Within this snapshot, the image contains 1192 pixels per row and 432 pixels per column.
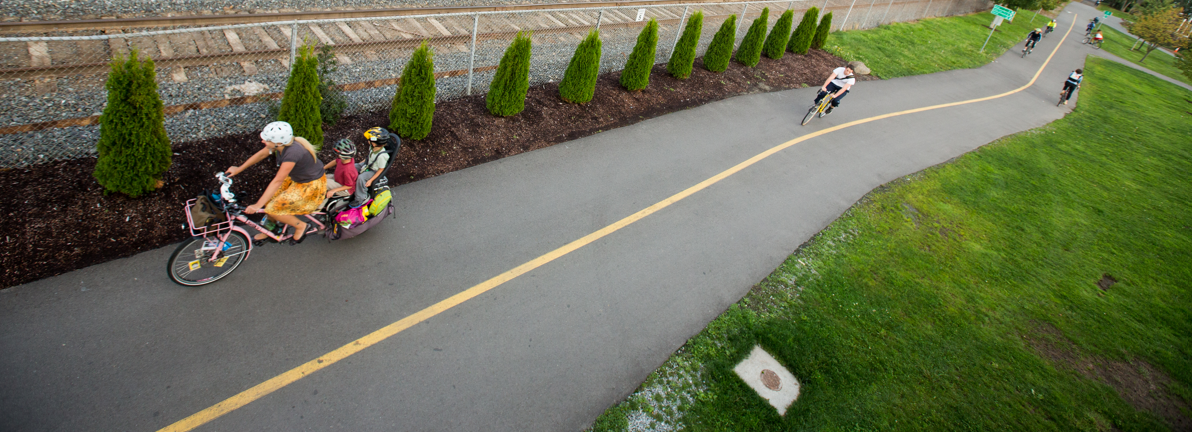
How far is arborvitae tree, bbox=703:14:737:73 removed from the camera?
12172 mm

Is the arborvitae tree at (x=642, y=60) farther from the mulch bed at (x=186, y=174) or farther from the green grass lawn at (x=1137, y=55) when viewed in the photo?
the green grass lawn at (x=1137, y=55)

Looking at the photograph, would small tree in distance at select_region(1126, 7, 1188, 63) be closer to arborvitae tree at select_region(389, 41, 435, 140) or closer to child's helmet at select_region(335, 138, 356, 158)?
arborvitae tree at select_region(389, 41, 435, 140)

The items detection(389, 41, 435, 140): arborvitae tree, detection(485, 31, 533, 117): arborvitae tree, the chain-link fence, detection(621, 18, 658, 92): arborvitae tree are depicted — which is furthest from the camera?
detection(621, 18, 658, 92): arborvitae tree

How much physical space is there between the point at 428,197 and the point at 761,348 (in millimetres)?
4922

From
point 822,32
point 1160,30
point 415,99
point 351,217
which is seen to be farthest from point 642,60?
point 1160,30

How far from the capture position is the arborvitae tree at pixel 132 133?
16.0ft

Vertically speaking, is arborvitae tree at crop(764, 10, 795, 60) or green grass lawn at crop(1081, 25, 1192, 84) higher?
green grass lawn at crop(1081, 25, 1192, 84)

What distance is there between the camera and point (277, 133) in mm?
4676

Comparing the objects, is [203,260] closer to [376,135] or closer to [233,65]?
[376,135]

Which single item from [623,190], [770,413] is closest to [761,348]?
[770,413]

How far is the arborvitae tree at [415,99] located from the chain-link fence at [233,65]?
79 centimetres

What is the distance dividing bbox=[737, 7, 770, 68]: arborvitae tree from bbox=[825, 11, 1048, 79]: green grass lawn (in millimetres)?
5222

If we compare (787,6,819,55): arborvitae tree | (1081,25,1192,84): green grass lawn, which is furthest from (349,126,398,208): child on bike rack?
(1081,25,1192,84): green grass lawn

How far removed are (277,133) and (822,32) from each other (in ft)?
55.5
